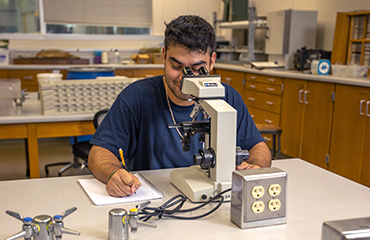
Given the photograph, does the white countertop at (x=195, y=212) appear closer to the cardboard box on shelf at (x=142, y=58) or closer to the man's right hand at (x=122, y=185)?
the man's right hand at (x=122, y=185)

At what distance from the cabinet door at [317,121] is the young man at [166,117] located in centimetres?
210

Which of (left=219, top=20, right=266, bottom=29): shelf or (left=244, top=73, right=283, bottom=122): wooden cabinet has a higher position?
(left=219, top=20, right=266, bottom=29): shelf

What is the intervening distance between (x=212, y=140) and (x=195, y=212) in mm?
201

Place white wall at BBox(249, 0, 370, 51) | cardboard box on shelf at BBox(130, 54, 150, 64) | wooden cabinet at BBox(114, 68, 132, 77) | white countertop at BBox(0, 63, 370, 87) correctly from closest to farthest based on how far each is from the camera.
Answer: white countertop at BBox(0, 63, 370, 87) < white wall at BBox(249, 0, 370, 51) < wooden cabinet at BBox(114, 68, 132, 77) < cardboard box on shelf at BBox(130, 54, 150, 64)

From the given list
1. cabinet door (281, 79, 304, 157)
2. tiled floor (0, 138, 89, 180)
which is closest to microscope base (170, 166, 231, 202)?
tiled floor (0, 138, 89, 180)

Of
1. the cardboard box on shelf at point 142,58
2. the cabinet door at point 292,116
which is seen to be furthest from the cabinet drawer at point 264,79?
the cardboard box on shelf at point 142,58

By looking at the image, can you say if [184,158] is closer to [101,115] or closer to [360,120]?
[101,115]

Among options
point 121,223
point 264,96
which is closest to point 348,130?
point 264,96

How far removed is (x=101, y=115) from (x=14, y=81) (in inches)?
25.2

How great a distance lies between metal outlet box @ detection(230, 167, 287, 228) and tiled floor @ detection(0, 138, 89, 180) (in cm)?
298

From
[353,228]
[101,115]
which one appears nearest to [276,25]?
[101,115]

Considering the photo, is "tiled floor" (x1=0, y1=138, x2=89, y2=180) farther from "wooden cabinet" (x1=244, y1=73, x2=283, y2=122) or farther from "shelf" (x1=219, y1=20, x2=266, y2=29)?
"shelf" (x1=219, y1=20, x2=266, y2=29)

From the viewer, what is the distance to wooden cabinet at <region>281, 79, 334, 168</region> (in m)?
3.44

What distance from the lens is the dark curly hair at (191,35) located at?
4.51ft
